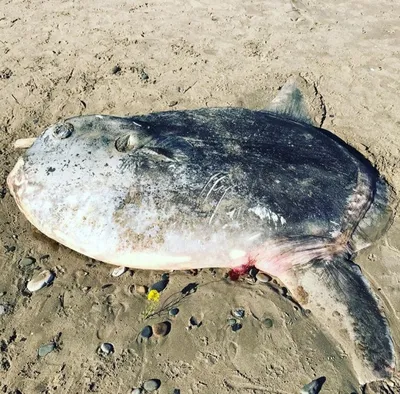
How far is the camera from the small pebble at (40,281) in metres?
3.99

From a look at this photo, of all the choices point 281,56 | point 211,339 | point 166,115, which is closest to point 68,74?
point 166,115

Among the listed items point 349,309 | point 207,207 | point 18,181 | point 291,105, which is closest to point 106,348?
point 207,207

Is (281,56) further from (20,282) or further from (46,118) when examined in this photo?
(20,282)

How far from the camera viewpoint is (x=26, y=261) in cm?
419

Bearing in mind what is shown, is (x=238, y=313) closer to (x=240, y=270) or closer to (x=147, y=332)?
(x=240, y=270)

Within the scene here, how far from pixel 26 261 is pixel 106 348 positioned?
1211mm

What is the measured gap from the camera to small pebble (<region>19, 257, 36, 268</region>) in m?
4.17

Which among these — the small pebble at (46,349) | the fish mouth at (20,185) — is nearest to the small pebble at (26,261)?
the fish mouth at (20,185)

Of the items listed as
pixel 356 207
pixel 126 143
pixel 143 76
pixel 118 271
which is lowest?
pixel 118 271

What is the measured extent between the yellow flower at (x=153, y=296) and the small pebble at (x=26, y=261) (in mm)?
1152

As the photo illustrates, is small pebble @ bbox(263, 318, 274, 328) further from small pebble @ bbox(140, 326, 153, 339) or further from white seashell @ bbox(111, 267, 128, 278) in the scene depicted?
white seashell @ bbox(111, 267, 128, 278)

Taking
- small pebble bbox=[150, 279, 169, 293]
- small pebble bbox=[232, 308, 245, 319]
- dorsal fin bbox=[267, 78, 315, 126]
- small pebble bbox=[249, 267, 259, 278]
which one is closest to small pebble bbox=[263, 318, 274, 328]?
small pebble bbox=[232, 308, 245, 319]

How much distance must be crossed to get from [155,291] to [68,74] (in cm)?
377

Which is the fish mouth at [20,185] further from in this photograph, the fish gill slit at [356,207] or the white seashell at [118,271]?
the fish gill slit at [356,207]
